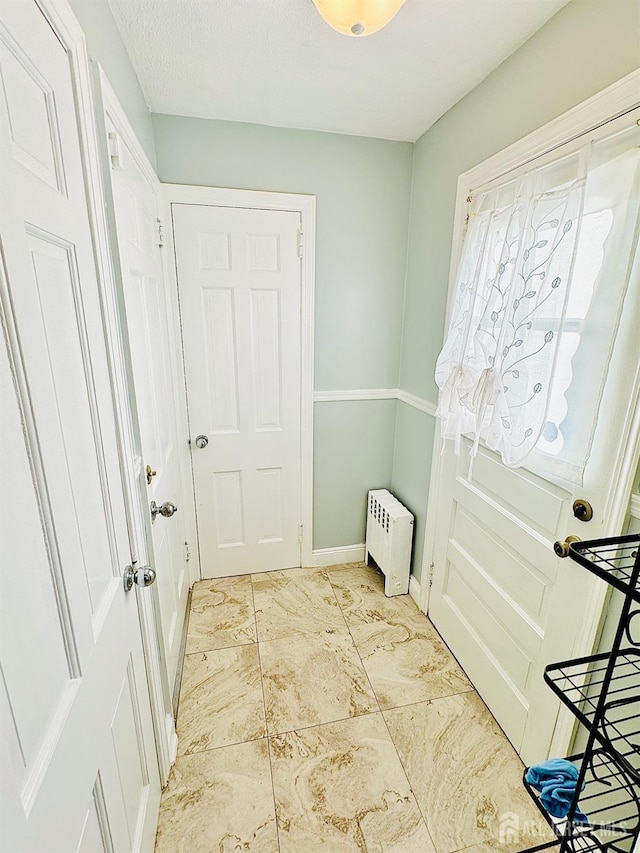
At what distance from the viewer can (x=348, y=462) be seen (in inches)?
96.0

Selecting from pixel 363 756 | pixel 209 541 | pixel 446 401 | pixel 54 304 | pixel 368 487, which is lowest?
pixel 363 756

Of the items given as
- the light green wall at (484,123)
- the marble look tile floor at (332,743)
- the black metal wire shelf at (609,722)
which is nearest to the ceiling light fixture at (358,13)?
the light green wall at (484,123)

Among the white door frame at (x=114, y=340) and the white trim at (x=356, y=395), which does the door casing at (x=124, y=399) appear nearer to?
the white door frame at (x=114, y=340)

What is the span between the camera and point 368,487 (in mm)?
2520

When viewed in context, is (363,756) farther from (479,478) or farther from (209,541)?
(209,541)

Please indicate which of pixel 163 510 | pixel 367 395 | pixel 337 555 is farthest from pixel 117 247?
pixel 337 555

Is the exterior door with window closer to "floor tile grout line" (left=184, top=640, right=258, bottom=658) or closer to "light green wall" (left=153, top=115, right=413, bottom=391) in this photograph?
"light green wall" (left=153, top=115, right=413, bottom=391)

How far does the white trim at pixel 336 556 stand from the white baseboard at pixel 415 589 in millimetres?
404

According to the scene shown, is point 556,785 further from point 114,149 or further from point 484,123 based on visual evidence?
point 484,123

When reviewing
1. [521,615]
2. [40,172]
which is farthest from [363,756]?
[40,172]

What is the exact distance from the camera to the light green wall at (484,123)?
105cm

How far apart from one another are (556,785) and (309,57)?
226 cm

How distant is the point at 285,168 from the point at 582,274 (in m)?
1.51

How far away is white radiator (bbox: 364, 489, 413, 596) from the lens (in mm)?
2201
